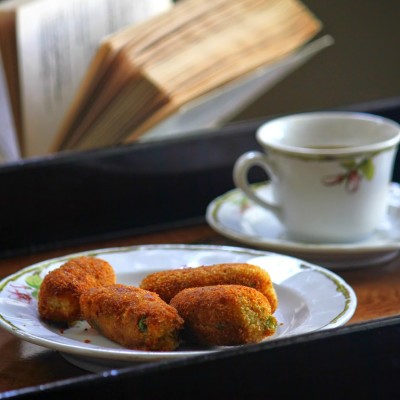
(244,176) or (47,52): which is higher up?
(47,52)

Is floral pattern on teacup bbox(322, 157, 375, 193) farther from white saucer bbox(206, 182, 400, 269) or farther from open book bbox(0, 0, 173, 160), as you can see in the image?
open book bbox(0, 0, 173, 160)

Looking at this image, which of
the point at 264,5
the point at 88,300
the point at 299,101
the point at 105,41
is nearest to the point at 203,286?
the point at 88,300

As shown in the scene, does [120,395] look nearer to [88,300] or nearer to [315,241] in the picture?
[88,300]

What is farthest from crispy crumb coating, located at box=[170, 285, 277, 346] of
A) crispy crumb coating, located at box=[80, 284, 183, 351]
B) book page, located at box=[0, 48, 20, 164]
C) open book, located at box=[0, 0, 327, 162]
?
book page, located at box=[0, 48, 20, 164]

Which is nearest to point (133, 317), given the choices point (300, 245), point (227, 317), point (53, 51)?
point (227, 317)

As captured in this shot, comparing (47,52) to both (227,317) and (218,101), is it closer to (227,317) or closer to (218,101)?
(218,101)

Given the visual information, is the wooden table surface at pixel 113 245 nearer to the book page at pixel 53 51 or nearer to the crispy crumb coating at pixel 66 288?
the crispy crumb coating at pixel 66 288
